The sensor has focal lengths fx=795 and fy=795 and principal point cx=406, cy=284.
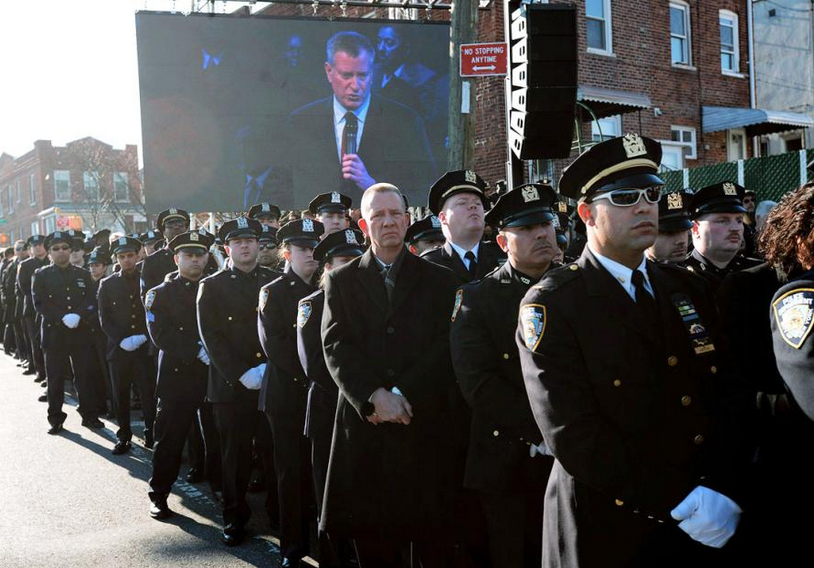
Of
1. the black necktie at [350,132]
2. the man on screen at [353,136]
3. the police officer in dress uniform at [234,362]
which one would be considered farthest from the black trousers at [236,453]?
the black necktie at [350,132]

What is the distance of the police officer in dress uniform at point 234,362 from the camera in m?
6.22

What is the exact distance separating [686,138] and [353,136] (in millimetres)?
10945

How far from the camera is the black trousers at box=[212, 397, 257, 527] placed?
20.3 feet

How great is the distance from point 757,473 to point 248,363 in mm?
4226

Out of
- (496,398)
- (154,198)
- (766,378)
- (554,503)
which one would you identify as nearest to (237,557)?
(496,398)

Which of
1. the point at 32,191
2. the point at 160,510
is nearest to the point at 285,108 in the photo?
the point at 160,510

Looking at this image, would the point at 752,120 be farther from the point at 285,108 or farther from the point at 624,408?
the point at 624,408

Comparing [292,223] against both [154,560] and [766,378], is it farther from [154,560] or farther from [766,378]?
Answer: [766,378]

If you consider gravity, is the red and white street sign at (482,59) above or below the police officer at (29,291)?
above

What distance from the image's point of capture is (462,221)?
5.60 m

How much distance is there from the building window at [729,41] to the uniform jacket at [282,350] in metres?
21.9

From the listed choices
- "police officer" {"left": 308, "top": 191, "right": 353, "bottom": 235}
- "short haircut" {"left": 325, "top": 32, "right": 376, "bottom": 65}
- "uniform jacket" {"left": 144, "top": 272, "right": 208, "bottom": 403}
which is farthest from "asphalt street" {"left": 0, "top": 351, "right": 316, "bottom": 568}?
"short haircut" {"left": 325, "top": 32, "right": 376, "bottom": 65}

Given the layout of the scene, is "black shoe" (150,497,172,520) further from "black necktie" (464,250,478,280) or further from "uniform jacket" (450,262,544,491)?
"uniform jacket" (450,262,544,491)

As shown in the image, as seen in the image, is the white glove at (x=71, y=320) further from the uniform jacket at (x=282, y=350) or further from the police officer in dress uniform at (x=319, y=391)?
the police officer in dress uniform at (x=319, y=391)
